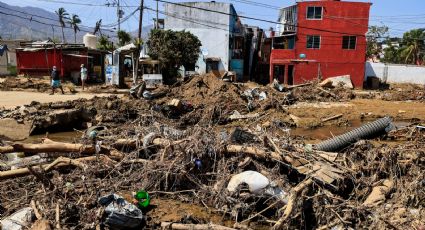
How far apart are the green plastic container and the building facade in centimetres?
3303

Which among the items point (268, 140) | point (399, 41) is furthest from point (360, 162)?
point (399, 41)

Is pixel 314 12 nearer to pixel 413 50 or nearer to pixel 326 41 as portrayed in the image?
pixel 326 41

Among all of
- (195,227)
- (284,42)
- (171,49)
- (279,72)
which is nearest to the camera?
(195,227)

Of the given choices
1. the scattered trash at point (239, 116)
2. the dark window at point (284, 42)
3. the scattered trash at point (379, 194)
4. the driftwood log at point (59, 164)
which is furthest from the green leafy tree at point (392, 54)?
the driftwood log at point (59, 164)

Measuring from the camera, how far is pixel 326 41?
1321 inches

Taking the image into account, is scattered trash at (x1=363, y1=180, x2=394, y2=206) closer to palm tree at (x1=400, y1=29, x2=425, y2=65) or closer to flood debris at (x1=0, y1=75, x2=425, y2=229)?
flood debris at (x1=0, y1=75, x2=425, y2=229)

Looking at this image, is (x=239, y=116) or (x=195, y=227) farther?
(x=239, y=116)

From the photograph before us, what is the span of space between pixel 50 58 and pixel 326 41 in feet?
72.8

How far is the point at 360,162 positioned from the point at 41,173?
17.0ft

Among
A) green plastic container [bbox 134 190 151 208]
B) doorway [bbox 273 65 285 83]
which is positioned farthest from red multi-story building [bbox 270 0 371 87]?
green plastic container [bbox 134 190 151 208]

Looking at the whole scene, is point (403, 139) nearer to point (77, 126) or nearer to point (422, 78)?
point (77, 126)

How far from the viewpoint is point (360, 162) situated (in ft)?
22.5

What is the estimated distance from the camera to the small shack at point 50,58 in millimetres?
26156

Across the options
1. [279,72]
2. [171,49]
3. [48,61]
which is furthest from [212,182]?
[279,72]
